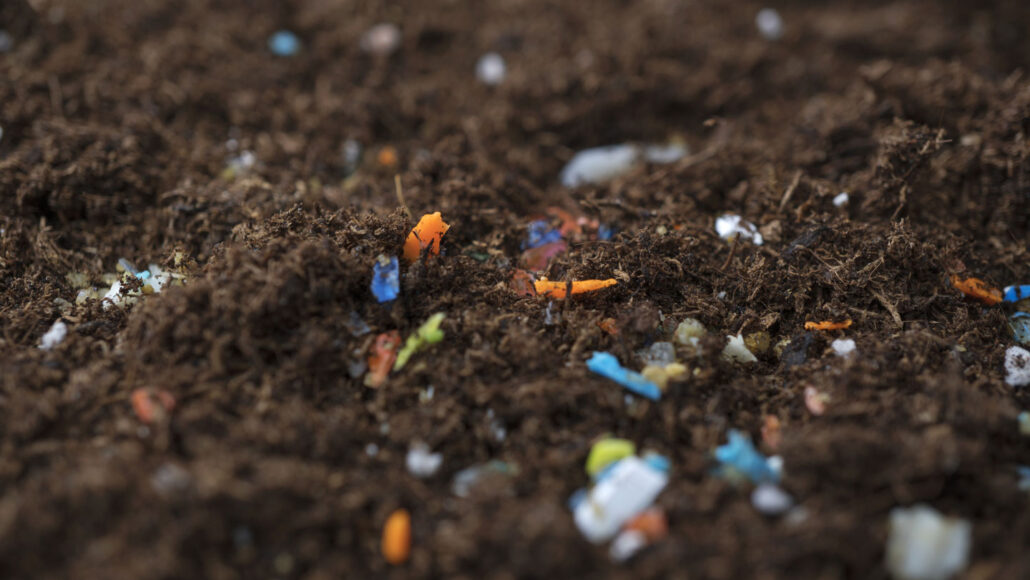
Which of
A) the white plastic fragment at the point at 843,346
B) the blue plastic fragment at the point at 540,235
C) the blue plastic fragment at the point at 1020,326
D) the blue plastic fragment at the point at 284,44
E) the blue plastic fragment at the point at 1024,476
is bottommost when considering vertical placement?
the blue plastic fragment at the point at 1020,326

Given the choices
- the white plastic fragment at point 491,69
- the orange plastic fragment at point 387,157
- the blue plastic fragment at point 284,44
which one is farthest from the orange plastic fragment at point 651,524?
the blue plastic fragment at point 284,44

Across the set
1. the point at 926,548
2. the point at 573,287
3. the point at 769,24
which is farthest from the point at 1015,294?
the point at 769,24

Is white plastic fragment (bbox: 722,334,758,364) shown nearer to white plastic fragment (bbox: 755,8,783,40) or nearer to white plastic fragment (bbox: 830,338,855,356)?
white plastic fragment (bbox: 830,338,855,356)

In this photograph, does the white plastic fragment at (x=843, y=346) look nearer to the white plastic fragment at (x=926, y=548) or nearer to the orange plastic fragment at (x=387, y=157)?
the white plastic fragment at (x=926, y=548)

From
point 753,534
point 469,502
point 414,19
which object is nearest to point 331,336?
point 469,502

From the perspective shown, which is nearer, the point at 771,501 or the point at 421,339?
the point at 771,501

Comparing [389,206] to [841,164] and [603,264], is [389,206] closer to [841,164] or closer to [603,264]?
[603,264]

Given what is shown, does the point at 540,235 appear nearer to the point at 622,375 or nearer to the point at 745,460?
the point at 622,375
